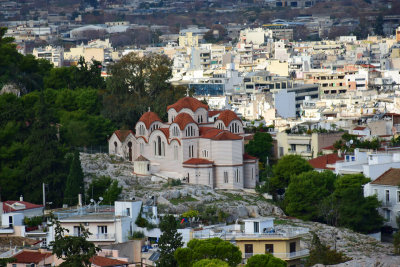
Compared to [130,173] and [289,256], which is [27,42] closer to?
[130,173]

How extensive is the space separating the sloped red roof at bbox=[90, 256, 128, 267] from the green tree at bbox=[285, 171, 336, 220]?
37.0ft

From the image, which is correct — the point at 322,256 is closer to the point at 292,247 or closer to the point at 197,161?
the point at 292,247

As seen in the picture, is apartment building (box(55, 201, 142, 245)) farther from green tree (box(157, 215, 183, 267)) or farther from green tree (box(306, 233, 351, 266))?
green tree (box(306, 233, 351, 266))

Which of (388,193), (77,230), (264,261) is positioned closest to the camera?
(264,261)

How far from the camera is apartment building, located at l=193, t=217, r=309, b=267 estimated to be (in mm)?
34938

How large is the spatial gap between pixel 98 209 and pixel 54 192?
5297 mm

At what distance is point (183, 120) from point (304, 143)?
6.25 meters

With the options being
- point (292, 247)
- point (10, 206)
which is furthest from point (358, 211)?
point (10, 206)

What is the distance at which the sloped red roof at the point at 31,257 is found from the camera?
34188 millimetres

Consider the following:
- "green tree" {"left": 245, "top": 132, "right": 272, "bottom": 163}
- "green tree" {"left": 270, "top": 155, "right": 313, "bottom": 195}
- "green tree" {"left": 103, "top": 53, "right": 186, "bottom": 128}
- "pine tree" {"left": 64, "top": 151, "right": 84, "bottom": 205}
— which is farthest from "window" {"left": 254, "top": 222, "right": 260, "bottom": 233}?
"green tree" {"left": 103, "top": 53, "right": 186, "bottom": 128}

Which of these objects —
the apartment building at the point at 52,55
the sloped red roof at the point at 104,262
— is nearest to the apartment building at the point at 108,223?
the sloped red roof at the point at 104,262

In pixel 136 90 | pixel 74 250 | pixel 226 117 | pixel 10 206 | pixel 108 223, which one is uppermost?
pixel 136 90

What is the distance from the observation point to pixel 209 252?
107ft

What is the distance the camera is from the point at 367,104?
6900cm
